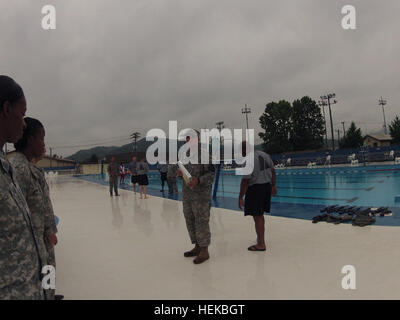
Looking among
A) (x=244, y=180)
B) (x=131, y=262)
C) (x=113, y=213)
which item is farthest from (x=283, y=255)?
(x=113, y=213)

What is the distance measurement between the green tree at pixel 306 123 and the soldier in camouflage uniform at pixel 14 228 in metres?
54.5

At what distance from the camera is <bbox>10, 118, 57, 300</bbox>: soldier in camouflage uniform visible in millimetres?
2186

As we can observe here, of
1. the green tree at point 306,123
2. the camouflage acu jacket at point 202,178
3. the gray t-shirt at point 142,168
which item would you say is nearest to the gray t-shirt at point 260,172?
the camouflage acu jacket at point 202,178

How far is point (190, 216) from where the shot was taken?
13.1 ft

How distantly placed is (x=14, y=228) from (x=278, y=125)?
54922 millimetres

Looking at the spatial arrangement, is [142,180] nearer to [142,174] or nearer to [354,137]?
[142,174]

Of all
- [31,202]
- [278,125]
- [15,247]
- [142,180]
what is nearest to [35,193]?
[31,202]

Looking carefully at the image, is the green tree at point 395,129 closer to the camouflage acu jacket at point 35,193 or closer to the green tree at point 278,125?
the green tree at point 278,125

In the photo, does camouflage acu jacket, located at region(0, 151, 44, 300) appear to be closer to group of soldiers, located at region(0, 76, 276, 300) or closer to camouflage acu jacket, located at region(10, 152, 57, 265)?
group of soldiers, located at region(0, 76, 276, 300)

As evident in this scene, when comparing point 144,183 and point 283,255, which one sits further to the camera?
point 144,183

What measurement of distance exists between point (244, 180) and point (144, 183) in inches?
310

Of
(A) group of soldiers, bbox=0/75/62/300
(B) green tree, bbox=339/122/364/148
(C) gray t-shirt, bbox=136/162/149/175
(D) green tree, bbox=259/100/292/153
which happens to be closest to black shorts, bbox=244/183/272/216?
(A) group of soldiers, bbox=0/75/62/300

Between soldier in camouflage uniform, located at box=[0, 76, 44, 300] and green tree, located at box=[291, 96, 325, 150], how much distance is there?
54.5m
